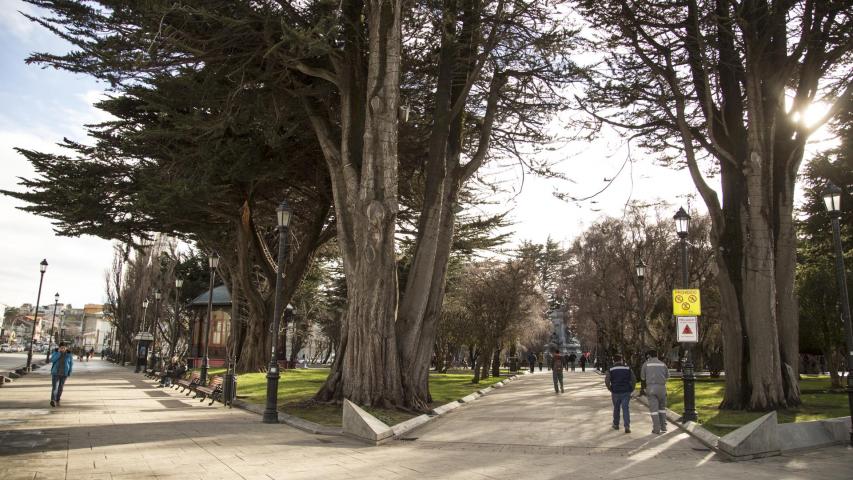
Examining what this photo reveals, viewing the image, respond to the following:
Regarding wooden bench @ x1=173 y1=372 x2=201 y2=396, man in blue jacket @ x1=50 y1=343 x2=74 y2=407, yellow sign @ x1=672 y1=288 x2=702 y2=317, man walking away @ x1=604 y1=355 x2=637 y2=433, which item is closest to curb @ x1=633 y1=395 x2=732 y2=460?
man walking away @ x1=604 y1=355 x2=637 y2=433

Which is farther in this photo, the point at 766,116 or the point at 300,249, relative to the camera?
the point at 300,249

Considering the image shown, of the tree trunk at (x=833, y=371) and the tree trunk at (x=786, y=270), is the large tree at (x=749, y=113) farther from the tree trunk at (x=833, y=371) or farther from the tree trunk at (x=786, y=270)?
the tree trunk at (x=833, y=371)

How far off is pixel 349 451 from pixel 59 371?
30.7 feet

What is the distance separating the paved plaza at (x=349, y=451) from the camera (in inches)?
277

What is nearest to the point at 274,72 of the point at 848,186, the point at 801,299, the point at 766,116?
the point at 766,116

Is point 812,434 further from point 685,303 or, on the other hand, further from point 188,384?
point 188,384

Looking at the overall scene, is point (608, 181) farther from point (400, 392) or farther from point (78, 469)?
point (78, 469)

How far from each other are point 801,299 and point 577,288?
12671 millimetres

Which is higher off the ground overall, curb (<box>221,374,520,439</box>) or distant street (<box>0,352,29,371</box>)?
curb (<box>221,374,520,439</box>)

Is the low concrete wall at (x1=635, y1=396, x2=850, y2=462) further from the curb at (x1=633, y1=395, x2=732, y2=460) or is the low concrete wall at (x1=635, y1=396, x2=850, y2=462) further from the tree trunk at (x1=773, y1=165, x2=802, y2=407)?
the tree trunk at (x1=773, y1=165, x2=802, y2=407)

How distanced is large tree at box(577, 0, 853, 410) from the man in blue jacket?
50.2 feet

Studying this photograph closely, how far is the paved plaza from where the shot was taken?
7031 mm

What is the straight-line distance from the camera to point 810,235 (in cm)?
2775

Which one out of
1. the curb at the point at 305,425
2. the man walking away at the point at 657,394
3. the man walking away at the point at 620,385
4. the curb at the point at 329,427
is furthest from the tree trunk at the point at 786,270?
the curb at the point at 305,425
